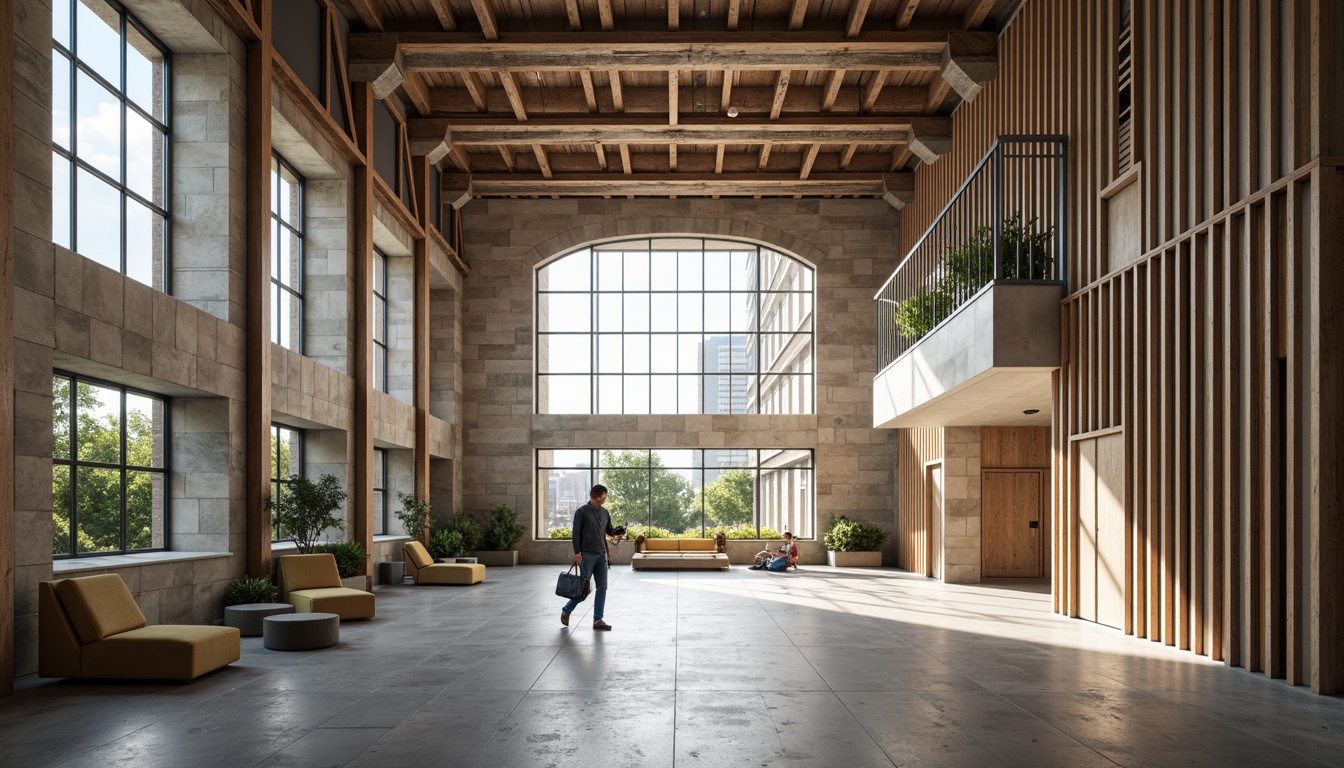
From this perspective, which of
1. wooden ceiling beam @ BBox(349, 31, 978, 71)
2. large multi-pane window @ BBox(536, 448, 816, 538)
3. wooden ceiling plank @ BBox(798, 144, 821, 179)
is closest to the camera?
wooden ceiling beam @ BBox(349, 31, 978, 71)

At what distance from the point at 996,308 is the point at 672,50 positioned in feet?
24.9

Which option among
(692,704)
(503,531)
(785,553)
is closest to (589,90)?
(503,531)

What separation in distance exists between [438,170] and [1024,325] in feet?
51.8

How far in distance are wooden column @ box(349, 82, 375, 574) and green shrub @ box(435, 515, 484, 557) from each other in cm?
615

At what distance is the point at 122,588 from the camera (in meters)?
9.32

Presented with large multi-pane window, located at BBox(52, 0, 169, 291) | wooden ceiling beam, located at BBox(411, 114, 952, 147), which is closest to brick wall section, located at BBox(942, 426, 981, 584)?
wooden ceiling beam, located at BBox(411, 114, 952, 147)

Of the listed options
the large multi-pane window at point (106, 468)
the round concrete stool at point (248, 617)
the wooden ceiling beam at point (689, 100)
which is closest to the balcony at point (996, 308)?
the wooden ceiling beam at point (689, 100)

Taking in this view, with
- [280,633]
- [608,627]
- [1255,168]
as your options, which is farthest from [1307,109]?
[280,633]

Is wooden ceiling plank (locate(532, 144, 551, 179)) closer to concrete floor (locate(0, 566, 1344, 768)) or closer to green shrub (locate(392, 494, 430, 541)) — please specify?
green shrub (locate(392, 494, 430, 541))

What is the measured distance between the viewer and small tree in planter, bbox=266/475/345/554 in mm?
14733

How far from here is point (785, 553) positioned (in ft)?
77.9

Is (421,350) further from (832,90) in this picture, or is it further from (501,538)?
(832,90)

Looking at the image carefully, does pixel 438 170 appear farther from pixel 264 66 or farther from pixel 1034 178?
pixel 1034 178

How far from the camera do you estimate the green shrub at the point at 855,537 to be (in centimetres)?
2503
